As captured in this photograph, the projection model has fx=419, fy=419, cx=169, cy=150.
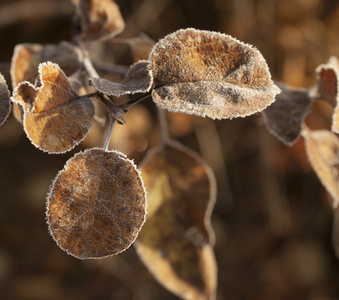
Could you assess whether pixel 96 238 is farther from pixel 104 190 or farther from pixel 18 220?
pixel 18 220

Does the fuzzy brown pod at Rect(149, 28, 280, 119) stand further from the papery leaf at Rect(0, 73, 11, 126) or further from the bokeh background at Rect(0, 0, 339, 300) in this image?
the bokeh background at Rect(0, 0, 339, 300)

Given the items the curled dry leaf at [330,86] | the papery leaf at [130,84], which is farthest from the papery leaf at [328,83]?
the papery leaf at [130,84]

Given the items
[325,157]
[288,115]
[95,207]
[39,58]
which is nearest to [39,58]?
[39,58]

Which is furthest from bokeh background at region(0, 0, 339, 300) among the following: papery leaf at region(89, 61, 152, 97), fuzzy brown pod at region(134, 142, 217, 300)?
papery leaf at region(89, 61, 152, 97)

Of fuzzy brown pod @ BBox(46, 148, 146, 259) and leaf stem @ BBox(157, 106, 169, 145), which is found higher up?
fuzzy brown pod @ BBox(46, 148, 146, 259)

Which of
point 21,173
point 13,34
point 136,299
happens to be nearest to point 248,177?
point 136,299
